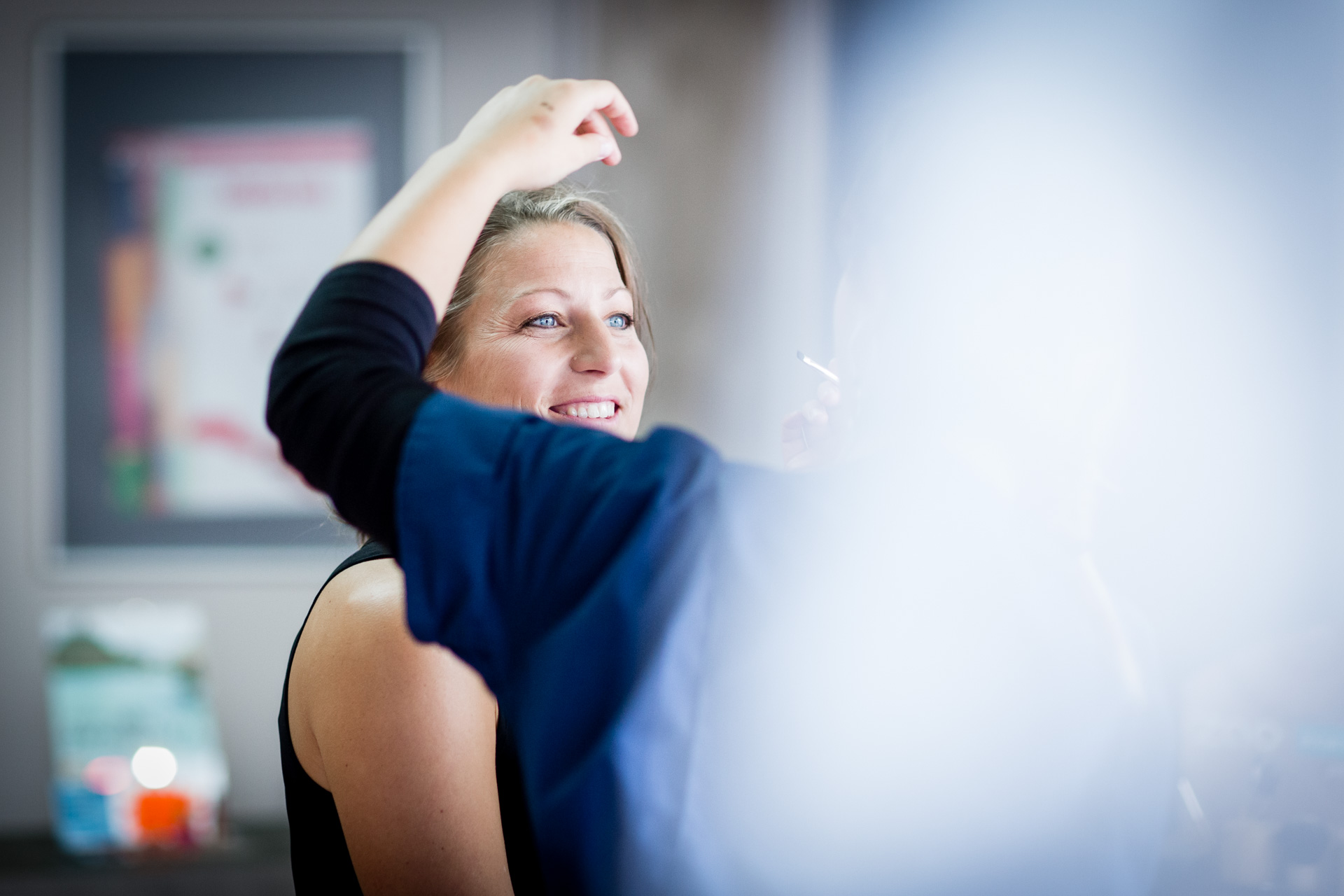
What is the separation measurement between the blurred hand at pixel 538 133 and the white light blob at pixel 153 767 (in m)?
2.03

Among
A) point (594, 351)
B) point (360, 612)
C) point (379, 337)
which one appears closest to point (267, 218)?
→ point (594, 351)

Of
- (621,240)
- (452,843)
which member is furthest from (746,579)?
(621,240)

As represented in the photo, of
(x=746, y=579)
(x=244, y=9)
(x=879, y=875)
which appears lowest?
(x=879, y=875)

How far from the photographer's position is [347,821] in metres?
0.88

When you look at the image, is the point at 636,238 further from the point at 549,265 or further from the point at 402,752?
the point at 402,752

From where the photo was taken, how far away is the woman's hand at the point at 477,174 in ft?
1.76

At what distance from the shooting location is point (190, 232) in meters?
2.44

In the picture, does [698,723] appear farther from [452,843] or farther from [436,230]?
[452,843]

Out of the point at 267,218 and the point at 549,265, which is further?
the point at 267,218

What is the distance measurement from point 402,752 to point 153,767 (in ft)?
5.42

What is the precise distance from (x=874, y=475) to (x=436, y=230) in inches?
10.3

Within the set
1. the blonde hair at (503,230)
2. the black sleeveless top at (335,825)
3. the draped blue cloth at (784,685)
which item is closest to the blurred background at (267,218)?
the blonde hair at (503,230)

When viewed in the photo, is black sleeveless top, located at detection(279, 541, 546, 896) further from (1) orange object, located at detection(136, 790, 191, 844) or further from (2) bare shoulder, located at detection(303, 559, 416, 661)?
(1) orange object, located at detection(136, 790, 191, 844)

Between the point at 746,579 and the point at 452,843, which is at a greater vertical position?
the point at 746,579
